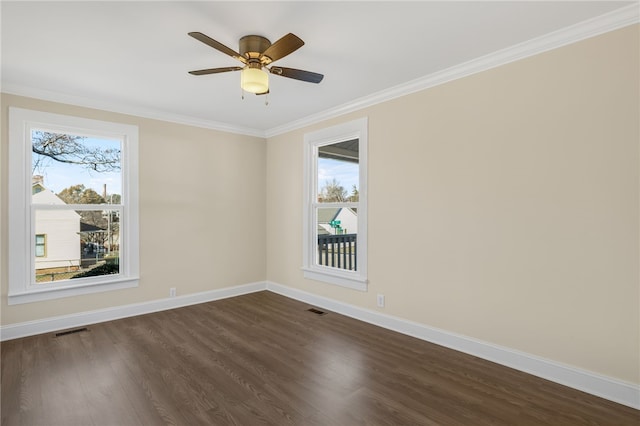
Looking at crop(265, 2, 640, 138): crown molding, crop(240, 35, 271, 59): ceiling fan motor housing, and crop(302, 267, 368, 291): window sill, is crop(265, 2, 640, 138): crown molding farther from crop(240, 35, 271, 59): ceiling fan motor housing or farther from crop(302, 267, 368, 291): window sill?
crop(302, 267, 368, 291): window sill

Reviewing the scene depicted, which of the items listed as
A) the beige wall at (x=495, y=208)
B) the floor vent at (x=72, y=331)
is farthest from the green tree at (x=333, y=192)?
the floor vent at (x=72, y=331)

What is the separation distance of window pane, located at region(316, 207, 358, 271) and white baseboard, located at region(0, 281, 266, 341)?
1.44 m

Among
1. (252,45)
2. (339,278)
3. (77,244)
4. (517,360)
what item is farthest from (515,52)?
(77,244)

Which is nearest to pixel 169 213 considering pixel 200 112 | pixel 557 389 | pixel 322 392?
pixel 200 112

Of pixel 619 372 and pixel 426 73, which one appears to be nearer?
pixel 619 372

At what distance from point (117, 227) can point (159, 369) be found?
213cm

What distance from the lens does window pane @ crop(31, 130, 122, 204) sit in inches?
142

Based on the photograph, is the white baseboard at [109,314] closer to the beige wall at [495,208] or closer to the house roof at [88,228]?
the beige wall at [495,208]

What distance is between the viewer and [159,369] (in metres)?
2.71

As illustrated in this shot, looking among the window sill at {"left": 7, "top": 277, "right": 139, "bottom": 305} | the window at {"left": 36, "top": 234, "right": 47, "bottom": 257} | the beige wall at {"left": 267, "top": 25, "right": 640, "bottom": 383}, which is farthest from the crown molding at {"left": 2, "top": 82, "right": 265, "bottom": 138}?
the beige wall at {"left": 267, "top": 25, "right": 640, "bottom": 383}

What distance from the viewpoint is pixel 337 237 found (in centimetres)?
452

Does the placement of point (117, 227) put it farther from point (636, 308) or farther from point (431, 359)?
point (636, 308)

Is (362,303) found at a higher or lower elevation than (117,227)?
lower

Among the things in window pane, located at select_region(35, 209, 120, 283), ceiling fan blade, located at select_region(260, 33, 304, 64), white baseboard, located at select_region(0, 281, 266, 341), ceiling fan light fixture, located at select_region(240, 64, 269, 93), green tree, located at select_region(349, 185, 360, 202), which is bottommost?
white baseboard, located at select_region(0, 281, 266, 341)
